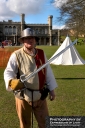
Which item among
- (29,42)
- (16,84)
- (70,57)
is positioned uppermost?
(29,42)

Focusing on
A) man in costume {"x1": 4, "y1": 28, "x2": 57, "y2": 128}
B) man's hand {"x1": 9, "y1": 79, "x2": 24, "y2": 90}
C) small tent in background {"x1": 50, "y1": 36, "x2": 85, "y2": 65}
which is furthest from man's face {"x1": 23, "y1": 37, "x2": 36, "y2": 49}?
small tent in background {"x1": 50, "y1": 36, "x2": 85, "y2": 65}

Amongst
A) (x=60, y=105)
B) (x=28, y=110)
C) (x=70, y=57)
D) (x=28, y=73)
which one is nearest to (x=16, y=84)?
(x=28, y=73)

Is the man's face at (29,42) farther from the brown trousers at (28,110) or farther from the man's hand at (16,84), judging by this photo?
the brown trousers at (28,110)

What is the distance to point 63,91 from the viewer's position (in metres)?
9.08

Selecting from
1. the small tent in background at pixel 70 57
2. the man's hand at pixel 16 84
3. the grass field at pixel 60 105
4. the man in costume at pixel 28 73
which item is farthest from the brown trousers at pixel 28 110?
the small tent in background at pixel 70 57

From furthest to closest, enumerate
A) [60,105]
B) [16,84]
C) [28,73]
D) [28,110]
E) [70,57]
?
[70,57], [60,105], [28,110], [28,73], [16,84]

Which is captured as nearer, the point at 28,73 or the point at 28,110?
the point at 28,73

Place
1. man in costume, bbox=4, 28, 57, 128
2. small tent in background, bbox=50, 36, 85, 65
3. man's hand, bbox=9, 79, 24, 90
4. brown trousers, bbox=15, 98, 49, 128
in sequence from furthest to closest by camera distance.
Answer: small tent in background, bbox=50, 36, 85, 65
brown trousers, bbox=15, 98, 49, 128
man in costume, bbox=4, 28, 57, 128
man's hand, bbox=9, 79, 24, 90

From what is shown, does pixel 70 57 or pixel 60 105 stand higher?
pixel 70 57

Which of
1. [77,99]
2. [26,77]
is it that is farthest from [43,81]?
[77,99]

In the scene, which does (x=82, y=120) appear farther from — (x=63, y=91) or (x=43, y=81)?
(x=63, y=91)

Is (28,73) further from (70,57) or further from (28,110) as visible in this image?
(70,57)

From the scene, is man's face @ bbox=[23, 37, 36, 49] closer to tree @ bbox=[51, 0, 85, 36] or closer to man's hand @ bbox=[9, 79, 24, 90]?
man's hand @ bbox=[9, 79, 24, 90]

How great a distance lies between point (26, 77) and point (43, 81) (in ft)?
1.00
